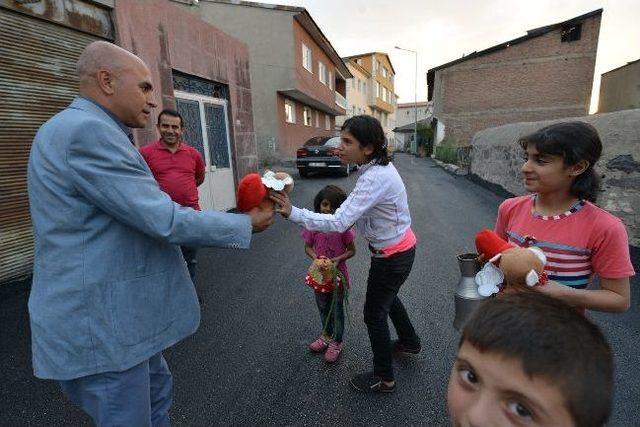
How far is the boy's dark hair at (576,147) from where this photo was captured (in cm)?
142

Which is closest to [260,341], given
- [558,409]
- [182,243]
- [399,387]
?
[399,387]

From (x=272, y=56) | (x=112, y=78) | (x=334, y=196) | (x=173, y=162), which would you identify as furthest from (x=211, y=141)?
(x=272, y=56)

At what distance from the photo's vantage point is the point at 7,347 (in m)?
2.96

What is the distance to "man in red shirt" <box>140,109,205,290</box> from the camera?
360 cm

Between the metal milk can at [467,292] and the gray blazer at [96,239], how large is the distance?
966 millimetres

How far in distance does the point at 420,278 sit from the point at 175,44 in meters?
5.89

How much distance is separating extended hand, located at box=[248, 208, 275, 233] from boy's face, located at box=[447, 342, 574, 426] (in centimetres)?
96

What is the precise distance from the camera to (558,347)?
0.75 m

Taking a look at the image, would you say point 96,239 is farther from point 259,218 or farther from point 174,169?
point 174,169

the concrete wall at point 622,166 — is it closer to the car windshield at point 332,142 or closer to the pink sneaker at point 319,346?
the pink sneaker at point 319,346

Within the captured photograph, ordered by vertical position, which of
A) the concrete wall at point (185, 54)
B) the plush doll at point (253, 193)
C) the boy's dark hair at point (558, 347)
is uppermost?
the concrete wall at point (185, 54)

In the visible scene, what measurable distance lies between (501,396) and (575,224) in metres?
1.05

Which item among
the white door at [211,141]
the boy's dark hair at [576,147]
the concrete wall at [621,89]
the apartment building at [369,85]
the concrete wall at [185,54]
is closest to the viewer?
the boy's dark hair at [576,147]

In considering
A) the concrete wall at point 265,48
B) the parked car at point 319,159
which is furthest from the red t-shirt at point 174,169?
the concrete wall at point 265,48
